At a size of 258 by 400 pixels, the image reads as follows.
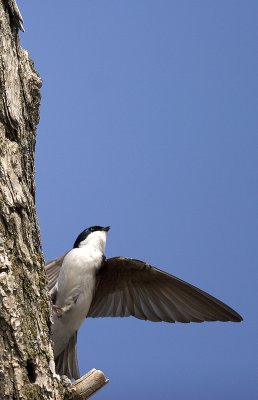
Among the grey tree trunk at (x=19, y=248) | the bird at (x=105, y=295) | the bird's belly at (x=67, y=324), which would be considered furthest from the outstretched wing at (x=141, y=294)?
the grey tree trunk at (x=19, y=248)

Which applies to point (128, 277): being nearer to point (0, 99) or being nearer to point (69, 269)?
point (69, 269)

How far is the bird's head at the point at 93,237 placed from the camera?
3.16 m

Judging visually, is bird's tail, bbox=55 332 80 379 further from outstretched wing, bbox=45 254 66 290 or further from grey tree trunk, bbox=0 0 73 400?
grey tree trunk, bbox=0 0 73 400

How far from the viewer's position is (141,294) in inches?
A: 128

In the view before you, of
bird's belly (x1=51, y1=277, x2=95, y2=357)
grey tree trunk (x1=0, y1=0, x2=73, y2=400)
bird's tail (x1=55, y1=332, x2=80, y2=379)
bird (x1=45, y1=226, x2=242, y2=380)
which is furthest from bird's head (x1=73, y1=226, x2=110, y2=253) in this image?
grey tree trunk (x1=0, y1=0, x2=73, y2=400)

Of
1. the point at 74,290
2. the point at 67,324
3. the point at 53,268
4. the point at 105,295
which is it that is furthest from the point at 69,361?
the point at 53,268

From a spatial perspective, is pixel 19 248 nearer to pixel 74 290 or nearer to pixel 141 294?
pixel 74 290

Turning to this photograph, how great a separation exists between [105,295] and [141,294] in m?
0.16

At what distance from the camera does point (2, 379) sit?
176 centimetres

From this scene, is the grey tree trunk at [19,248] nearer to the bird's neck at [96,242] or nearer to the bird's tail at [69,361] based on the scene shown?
the bird's tail at [69,361]

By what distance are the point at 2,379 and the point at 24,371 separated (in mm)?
57

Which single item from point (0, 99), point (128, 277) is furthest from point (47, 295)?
point (128, 277)

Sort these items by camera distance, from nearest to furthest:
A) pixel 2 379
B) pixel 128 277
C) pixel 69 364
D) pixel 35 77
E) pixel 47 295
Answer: pixel 2 379 < pixel 47 295 < pixel 35 77 < pixel 69 364 < pixel 128 277

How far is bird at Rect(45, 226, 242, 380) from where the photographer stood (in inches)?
116
